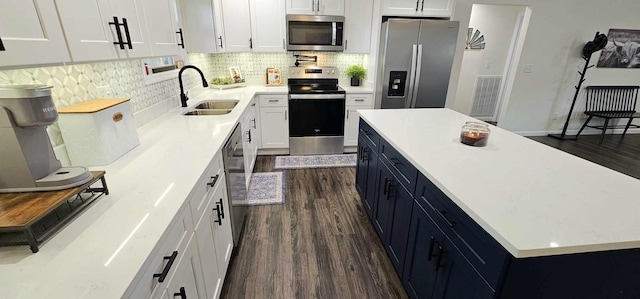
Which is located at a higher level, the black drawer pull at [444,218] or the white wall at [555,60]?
the white wall at [555,60]

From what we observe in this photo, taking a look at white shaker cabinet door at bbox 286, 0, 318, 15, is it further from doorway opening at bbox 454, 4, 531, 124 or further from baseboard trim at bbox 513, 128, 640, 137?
baseboard trim at bbox 513, 128, 640, 137

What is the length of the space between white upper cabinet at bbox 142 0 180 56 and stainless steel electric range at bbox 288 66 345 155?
70.3 inches

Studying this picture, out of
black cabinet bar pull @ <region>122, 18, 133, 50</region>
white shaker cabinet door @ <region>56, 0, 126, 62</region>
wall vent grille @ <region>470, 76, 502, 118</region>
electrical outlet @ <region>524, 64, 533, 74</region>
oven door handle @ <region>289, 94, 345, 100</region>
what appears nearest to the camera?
white shaker cabinet door @ <region>56, 0, 126, 62</region>

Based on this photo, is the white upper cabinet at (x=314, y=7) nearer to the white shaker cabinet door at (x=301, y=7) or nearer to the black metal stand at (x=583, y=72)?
the white shaker cabinet door at (x=301, y=7)

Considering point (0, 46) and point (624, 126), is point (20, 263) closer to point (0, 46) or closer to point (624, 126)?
point (0, 46)

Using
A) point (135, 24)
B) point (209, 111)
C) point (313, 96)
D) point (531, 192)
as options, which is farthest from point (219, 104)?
point (531, 192)

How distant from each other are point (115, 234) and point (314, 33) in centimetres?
325

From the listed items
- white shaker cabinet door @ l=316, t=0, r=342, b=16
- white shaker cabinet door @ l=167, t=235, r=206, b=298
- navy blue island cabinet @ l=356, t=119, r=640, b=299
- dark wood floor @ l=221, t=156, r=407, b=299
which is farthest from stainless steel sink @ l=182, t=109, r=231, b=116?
white shaker cabinet door @ l=316, t=0, r=342, b=16

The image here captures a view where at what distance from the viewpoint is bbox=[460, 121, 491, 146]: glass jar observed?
1.60 m

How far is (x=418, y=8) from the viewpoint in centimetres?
337

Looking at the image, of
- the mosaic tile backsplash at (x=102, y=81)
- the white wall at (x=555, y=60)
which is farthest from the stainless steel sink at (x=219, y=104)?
the white wall at (x=555, y=60)

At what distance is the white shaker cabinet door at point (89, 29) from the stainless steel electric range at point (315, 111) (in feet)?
7.88

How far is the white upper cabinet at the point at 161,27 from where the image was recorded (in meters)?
1.53

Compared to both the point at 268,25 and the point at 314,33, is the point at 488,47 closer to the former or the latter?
the point at 314,33
